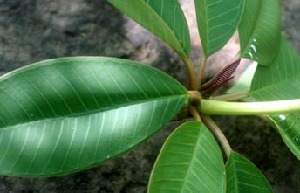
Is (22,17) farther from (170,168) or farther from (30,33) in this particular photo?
(170,168)

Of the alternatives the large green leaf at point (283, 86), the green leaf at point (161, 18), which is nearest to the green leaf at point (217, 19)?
the green leaf at point (161, 18)

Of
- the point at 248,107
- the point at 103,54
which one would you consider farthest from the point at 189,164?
the point at 103,54

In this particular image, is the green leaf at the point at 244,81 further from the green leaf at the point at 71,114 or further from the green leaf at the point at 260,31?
the green leaf at the point at 71,114

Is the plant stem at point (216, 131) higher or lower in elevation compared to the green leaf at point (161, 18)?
lower

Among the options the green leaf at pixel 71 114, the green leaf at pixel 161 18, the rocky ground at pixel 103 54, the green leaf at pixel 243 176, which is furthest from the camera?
the rocky ground at pixel 103 54

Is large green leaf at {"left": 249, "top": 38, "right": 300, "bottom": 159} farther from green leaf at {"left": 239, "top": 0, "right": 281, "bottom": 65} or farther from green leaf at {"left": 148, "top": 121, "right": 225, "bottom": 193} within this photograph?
green leaf at {"left": 148, "top": 121, "right": 225, "bottom": 193}

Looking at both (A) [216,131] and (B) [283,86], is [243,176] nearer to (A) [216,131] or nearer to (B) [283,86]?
(A) [216,131]
